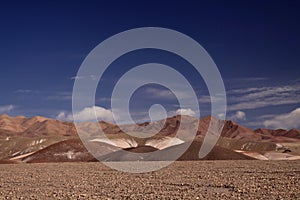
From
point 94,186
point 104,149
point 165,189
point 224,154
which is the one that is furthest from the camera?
point 104,149

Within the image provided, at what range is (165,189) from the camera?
26062 mm

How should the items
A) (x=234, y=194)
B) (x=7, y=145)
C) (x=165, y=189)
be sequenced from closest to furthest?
1. (x=234, y=194)
2. (x=165, y=189)
3. (x=7, y=145)

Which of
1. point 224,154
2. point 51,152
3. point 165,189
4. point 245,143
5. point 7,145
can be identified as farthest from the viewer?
point 245,143

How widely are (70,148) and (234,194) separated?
77.9 meters

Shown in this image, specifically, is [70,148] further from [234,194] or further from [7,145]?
[234,194]

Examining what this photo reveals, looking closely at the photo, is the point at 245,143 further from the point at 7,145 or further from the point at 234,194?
the point at 234,194

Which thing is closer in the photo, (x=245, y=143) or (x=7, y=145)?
(x=7, y=145)

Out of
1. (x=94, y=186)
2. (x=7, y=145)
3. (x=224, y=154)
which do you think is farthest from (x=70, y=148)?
(x=94, y=186)

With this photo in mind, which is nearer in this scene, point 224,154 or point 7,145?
point 224,154

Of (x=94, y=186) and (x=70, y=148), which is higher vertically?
(x=70, y=148)

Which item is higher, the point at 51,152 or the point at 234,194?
the point at 51,152

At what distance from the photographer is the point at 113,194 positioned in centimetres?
2383

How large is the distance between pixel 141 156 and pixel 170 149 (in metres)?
6.93

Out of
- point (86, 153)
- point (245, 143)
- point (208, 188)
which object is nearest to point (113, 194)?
point (208, 188)
